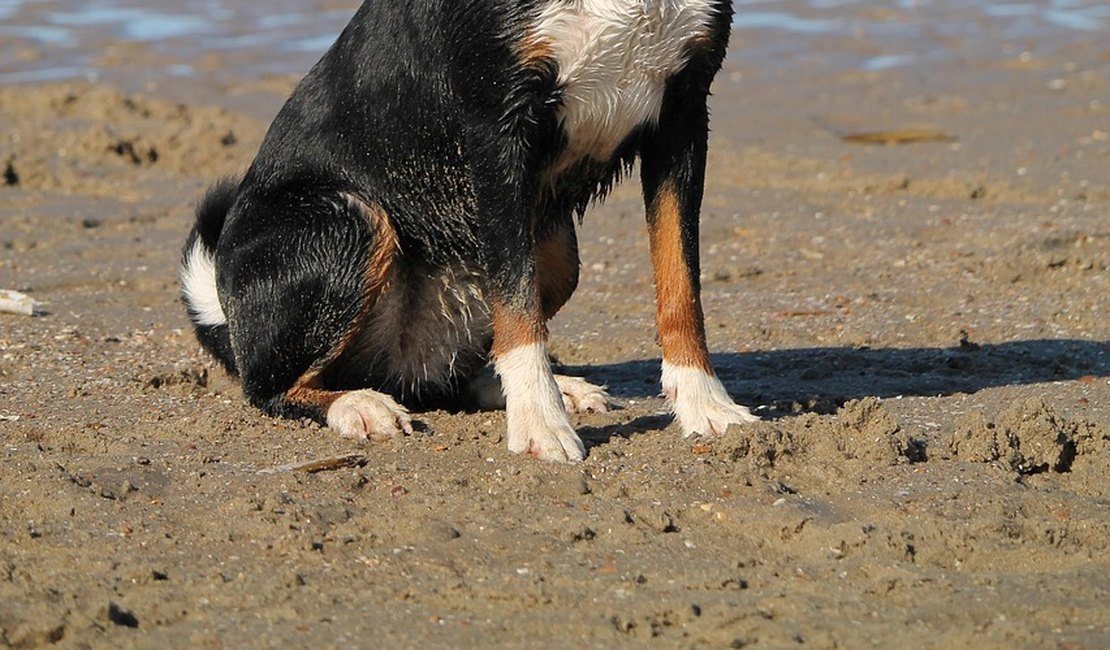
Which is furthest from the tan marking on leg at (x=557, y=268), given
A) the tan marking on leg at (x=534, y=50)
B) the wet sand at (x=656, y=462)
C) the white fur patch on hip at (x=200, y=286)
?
the white fur patch on hip at (x=200, y=286)

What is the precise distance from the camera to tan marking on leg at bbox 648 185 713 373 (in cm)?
524

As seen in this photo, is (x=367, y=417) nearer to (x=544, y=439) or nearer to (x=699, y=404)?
(x=544, y=439)

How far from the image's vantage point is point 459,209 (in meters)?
5.43

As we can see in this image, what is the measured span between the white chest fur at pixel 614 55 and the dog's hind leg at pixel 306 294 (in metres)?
0.83

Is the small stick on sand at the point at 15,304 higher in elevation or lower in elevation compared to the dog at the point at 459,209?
lower

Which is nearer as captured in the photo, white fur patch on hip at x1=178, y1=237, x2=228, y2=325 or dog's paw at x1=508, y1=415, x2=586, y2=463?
dog's paw at x1=508, y1=415, x2=586, y2=463

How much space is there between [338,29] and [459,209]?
417 inches

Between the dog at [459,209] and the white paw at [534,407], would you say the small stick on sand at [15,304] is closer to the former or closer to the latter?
the dog at [459,209]

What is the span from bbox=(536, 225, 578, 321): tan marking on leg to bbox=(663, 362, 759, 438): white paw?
0.72 m

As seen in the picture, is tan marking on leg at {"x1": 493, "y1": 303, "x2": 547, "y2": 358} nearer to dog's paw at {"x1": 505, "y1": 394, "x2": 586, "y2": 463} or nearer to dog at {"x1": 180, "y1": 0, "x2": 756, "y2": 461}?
dog at {"x1": 180, "y1": 0, "x2": 756, "y2": 461}

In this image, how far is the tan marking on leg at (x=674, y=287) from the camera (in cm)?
524

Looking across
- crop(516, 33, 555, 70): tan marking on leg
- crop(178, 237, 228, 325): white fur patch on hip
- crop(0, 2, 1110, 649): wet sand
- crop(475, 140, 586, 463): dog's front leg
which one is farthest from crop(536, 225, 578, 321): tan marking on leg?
crop(178, 237, 228, 325): white fur patch on hip

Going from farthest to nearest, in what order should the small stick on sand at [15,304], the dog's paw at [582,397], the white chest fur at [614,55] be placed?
1. the small stick on sand at [15,304]
2. the dog's paw at [582,397]
3. the white chest fur at [614,55]

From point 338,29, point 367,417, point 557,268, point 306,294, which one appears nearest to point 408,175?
point 306,294
